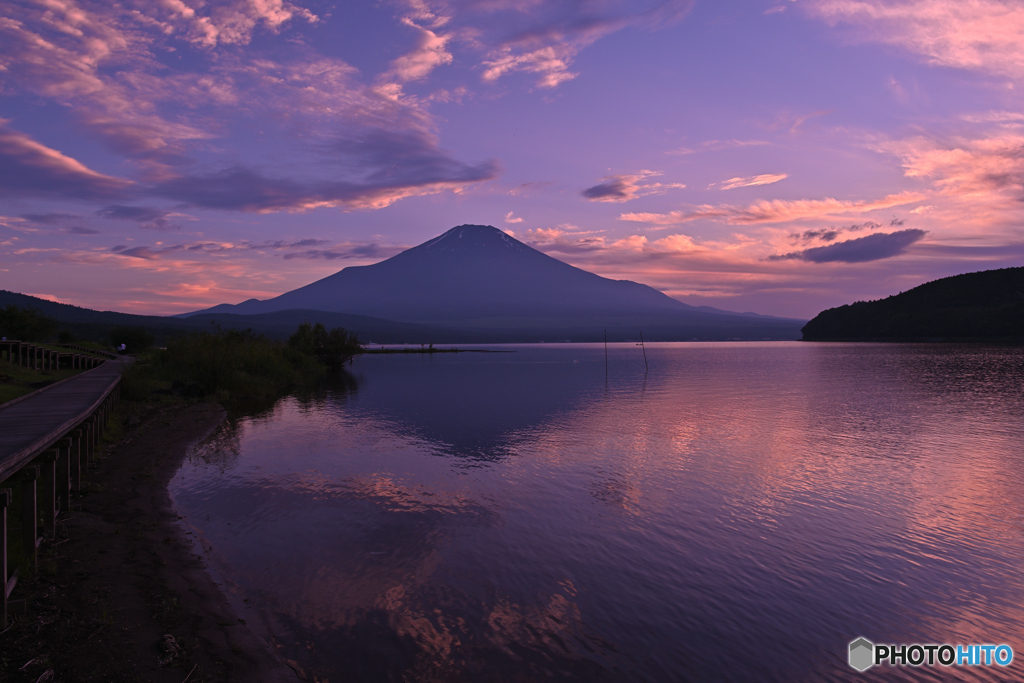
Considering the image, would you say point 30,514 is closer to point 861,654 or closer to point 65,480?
point 65,480

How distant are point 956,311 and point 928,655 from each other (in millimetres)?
182595

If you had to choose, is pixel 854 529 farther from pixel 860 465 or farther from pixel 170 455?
pixel 170 455

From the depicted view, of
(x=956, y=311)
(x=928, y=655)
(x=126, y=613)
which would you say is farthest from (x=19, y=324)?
(x=956, y=311)

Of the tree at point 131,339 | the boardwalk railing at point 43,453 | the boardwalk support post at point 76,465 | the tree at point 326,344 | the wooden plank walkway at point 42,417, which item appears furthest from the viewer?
the tree at point 131,339

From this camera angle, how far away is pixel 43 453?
11.1 m

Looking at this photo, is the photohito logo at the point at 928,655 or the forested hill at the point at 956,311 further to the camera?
the forested hill at the point at 956,311

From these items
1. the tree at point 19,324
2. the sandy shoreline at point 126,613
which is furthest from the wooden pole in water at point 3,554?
the tree at point 19,324

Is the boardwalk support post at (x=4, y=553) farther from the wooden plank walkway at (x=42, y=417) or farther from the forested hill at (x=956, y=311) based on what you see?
the forested hill at (x=956, y=311)

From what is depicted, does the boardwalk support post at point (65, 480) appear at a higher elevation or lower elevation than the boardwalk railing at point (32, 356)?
lower

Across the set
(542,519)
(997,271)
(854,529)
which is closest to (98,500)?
(542,519)

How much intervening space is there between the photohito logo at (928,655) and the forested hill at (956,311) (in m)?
166

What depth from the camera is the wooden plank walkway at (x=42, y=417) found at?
10148mm

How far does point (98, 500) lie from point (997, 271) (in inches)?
8213

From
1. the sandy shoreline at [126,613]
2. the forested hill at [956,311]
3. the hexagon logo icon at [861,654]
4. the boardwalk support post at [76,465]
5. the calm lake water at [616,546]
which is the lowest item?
the hexagon logo icon at [861,654]
